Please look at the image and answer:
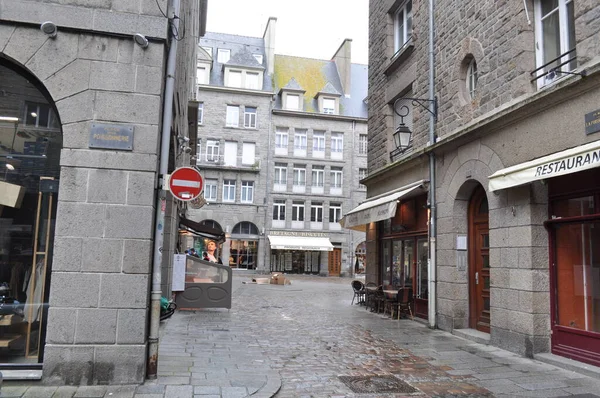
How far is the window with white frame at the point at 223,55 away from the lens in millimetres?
41500

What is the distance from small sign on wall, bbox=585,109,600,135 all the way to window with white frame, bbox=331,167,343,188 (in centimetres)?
3383

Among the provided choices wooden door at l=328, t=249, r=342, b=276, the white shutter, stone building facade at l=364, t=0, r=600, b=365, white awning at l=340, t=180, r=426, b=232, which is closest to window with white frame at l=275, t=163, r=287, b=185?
the white shutter

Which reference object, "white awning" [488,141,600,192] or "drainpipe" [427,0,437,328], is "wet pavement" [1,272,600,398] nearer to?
"drainpipe" [427,0,437,328]

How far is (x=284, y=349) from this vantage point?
8516 millimetres

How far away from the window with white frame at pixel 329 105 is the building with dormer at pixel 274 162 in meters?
0.08

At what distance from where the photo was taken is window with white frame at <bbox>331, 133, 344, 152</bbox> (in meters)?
41.0

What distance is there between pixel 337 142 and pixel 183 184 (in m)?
35.3

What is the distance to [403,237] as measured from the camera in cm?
1348

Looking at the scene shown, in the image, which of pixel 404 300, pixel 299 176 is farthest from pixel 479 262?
pixel 299 176

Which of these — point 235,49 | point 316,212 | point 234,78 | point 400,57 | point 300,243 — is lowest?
point 300,243

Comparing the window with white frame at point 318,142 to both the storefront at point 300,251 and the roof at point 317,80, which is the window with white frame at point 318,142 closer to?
the roof at point 317,80

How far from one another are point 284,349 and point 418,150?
605 centimetres

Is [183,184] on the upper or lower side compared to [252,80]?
lower

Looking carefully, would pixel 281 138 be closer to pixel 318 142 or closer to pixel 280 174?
pixel 280 174
